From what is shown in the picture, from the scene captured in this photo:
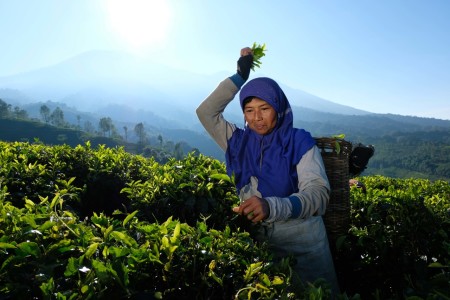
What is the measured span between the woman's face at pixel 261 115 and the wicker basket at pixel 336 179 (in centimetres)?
78

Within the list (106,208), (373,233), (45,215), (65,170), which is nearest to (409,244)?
(373,233)

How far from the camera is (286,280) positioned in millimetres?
1776

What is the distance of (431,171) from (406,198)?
581 ft

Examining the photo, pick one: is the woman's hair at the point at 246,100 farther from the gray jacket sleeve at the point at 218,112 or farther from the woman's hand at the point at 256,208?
the woman's hand at the point at 256,208

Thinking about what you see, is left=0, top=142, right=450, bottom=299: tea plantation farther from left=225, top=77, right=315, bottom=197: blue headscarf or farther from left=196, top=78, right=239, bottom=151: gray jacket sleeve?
left=196, top=78, right=239, bottom=151: gray jacket sleeve

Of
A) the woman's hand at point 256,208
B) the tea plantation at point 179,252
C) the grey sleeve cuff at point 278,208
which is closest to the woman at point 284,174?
the grey sleeve cuff at point 278,208

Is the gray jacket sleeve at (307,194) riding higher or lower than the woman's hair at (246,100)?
lower

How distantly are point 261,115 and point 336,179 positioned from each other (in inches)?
48.0

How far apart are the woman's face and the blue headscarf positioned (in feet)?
0.19

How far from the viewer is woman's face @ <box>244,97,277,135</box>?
326 cm

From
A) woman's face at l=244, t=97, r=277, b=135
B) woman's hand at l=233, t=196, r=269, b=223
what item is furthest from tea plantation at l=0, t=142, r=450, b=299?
woman's face at l=244, t=97, r=277, b=135

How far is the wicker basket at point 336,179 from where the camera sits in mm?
3719

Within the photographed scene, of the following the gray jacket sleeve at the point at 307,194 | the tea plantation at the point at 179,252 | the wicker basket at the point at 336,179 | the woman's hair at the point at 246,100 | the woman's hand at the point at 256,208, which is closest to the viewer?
the tea plantation at the point at 179,252

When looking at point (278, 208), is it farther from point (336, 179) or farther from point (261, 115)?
point (336, 179)
